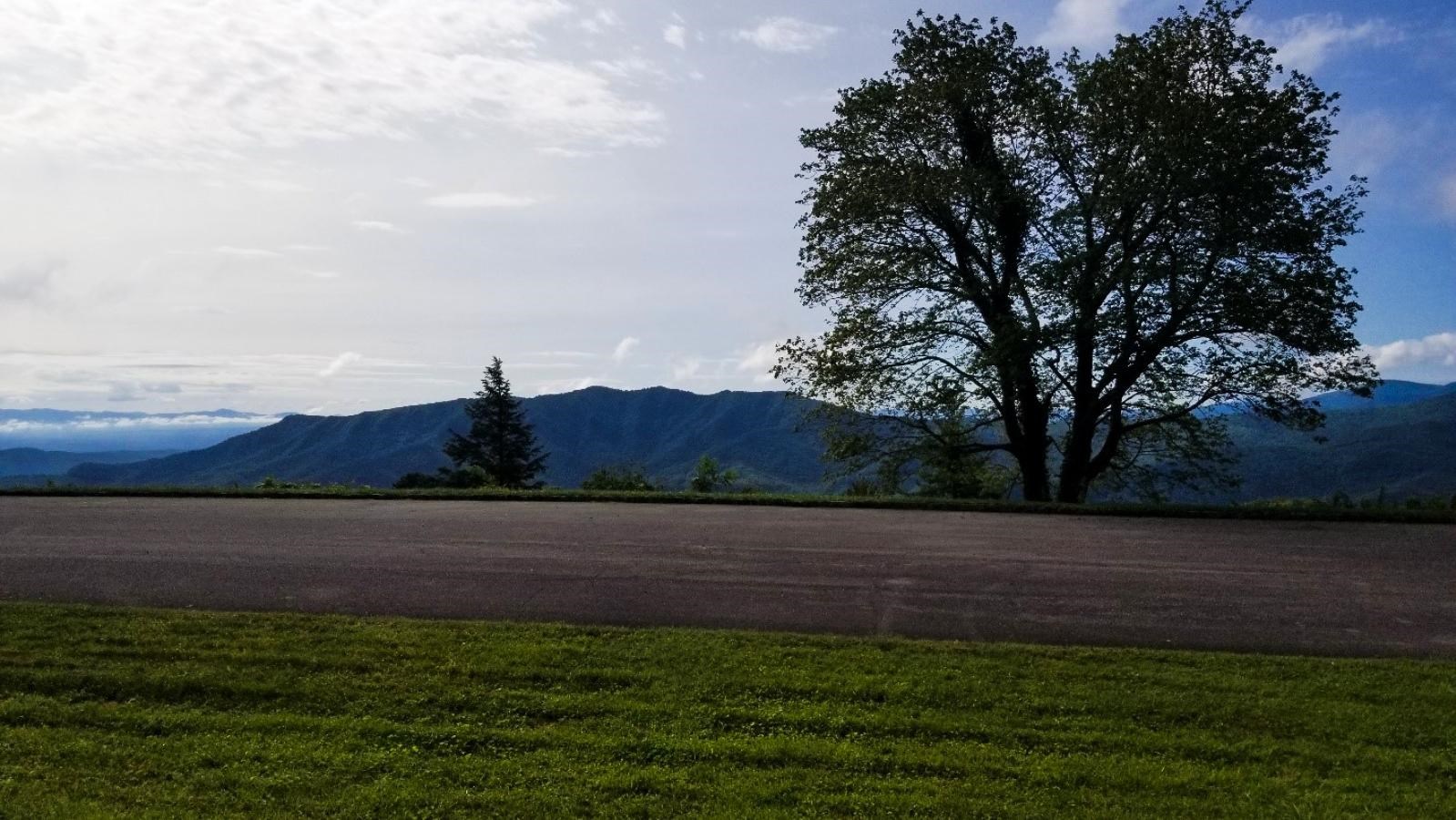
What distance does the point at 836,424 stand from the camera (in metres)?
24.4

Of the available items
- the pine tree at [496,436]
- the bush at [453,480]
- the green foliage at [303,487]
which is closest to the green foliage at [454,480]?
the bush at [453,480]

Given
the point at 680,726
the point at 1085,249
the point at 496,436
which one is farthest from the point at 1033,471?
the point at 496,436

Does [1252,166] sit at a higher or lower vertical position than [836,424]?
higher

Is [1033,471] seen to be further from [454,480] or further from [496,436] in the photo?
[496,436]

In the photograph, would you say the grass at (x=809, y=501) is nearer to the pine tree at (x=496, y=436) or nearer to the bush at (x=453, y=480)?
the bush at (x=453, y=480)

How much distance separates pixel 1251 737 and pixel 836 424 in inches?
719

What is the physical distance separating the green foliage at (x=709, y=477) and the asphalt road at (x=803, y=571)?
7028mm

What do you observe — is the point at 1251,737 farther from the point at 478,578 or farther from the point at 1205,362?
the point at 1205,362

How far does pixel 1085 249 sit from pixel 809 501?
8986 mm

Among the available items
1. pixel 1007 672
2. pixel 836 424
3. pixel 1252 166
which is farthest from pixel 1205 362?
pixel 1007 672

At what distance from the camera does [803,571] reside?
36.1ft

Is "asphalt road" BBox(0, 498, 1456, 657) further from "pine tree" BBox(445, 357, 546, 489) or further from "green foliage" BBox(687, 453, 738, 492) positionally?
"pine tree" BBox(445, 357, 546, 489)

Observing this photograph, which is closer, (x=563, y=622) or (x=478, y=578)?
(x=563, y=622)

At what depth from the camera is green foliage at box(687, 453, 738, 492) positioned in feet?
75.6
